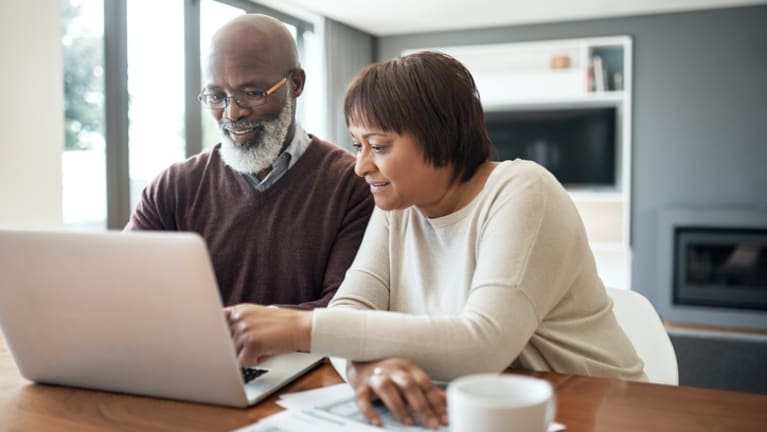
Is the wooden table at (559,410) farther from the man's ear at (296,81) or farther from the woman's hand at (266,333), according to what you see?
the man's ear at (296,81)

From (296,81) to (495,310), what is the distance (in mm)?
958

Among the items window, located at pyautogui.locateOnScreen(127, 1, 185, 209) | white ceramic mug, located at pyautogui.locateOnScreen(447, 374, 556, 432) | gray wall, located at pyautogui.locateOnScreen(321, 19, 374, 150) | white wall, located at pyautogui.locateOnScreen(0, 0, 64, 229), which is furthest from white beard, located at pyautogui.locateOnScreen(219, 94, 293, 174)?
gray wall, located at pyautogui.locateOnScreen(321, 19, 374, 150)

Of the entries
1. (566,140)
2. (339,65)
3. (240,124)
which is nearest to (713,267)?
(566,140)

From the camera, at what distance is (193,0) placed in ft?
14.6

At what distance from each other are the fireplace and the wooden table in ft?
14.7

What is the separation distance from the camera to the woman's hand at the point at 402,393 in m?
0.86

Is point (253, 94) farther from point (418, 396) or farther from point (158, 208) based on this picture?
point (418, 396)

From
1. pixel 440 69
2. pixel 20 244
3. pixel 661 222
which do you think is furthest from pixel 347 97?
pixel 661 222

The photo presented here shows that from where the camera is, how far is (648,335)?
4.38 feet

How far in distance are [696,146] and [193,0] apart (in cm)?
359

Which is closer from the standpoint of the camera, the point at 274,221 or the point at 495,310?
the point at 495,310

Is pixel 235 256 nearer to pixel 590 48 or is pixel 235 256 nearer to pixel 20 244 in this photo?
pixel 20 244

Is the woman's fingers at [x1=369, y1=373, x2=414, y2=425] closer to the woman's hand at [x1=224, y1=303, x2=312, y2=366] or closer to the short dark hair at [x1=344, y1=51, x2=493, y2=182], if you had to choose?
the woman's hand at [x1=224, y1=303, x2=312, y2=366]

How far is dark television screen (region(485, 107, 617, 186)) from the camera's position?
5754mm
